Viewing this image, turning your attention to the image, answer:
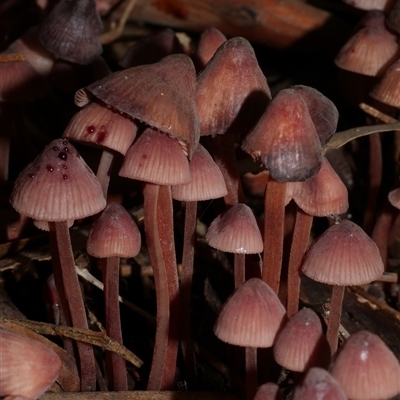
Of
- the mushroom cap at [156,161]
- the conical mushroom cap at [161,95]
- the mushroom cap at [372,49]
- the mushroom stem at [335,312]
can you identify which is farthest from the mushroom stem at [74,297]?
the mushroom cap at [372,49]

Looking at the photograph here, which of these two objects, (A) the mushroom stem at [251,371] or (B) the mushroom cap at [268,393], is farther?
(A) the mushroom stem at [251,371]

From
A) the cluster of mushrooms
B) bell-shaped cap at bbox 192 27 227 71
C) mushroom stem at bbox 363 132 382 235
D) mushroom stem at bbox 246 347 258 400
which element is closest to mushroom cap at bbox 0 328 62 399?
the cluster of mushrooms

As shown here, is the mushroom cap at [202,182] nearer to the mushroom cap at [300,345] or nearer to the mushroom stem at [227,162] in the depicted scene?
the mushroom stem at [227,162]

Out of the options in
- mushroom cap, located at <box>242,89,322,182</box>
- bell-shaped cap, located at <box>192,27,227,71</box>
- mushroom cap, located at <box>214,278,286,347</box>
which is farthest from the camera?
bell-shaped cap, located at <box>192,27,227,71</box>

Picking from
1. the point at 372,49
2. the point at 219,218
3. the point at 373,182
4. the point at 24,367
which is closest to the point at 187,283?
the point at 219,218

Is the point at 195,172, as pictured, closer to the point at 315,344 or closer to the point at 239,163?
the point at 315,344

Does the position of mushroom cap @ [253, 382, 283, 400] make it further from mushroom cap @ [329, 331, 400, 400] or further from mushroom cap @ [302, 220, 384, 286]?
mushroom cap @ [302, 220, 384, 286]
